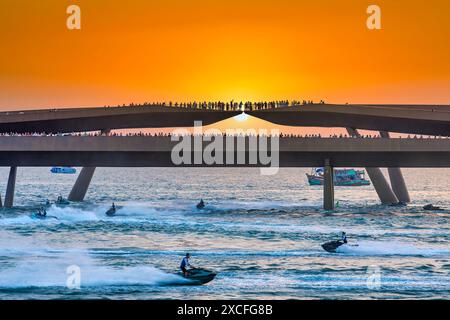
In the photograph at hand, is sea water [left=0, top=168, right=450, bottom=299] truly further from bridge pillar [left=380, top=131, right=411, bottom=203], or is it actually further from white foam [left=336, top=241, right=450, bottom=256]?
bridge pillar [left=380, top=131, right=411, bottom=203]

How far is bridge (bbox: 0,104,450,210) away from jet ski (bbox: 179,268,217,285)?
49.9 meters

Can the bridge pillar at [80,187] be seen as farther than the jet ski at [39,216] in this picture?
Yes

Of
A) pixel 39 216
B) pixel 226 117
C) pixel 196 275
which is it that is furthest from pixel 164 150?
pixel 196 275

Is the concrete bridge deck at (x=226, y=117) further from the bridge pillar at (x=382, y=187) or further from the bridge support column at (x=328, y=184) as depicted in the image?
the bridge support column at (x=328, y=184)

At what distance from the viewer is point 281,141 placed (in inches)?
4087

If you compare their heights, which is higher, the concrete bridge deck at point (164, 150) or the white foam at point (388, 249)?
the concrete bridge deck at point (164, 150)

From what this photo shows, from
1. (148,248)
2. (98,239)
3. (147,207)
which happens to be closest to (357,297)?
(148,248)

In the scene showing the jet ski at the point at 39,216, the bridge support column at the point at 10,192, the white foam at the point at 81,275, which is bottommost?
the white foam at the point at 81,275

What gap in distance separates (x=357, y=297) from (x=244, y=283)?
6.66 meters

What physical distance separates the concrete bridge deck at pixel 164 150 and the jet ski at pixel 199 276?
49.6 metres

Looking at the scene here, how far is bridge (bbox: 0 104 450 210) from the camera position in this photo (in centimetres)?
10412

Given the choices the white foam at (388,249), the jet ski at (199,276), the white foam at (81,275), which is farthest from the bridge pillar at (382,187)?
the jet ski at (199,276)

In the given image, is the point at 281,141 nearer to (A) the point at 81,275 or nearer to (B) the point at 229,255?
(B) the point at 229,255

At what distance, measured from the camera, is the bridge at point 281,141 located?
104 metres
